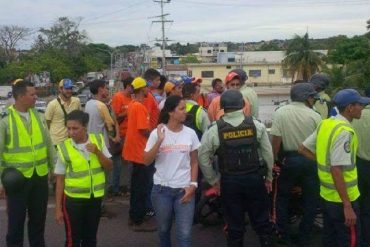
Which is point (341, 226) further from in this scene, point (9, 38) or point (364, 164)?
point (9, 38)

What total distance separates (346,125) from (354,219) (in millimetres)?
816

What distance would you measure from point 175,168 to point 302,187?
173 centimetres

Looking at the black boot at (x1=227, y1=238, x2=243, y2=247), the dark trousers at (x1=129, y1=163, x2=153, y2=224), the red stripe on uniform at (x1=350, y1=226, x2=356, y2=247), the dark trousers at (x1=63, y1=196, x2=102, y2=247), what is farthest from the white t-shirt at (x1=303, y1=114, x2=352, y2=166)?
the dark trousers at (x1=129, y1=163, x2=153, y2=224)

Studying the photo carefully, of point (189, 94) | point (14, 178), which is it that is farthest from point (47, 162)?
point (189, 94)

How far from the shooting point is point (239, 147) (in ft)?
15.1

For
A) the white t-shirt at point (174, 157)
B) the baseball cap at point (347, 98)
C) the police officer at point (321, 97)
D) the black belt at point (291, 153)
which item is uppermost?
the baseball cap at point (347, 98)

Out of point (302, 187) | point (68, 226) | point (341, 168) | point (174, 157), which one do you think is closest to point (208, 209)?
point (302, 187)

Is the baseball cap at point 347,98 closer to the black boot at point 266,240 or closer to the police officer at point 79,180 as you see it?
the black boot at point 266,240

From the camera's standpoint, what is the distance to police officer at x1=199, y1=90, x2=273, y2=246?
4.61 meters

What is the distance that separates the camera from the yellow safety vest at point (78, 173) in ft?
14.5

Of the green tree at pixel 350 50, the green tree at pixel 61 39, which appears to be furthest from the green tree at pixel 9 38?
the green tree at pixel 350 50

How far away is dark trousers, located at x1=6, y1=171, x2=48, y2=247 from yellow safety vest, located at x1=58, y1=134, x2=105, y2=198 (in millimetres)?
522

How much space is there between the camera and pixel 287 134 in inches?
213

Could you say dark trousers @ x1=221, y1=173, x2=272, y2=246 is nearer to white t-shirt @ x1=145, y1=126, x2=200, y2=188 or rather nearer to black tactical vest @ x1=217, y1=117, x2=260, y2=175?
black tactical vest @ x1=217, y1=117, x2=260, y2=175
